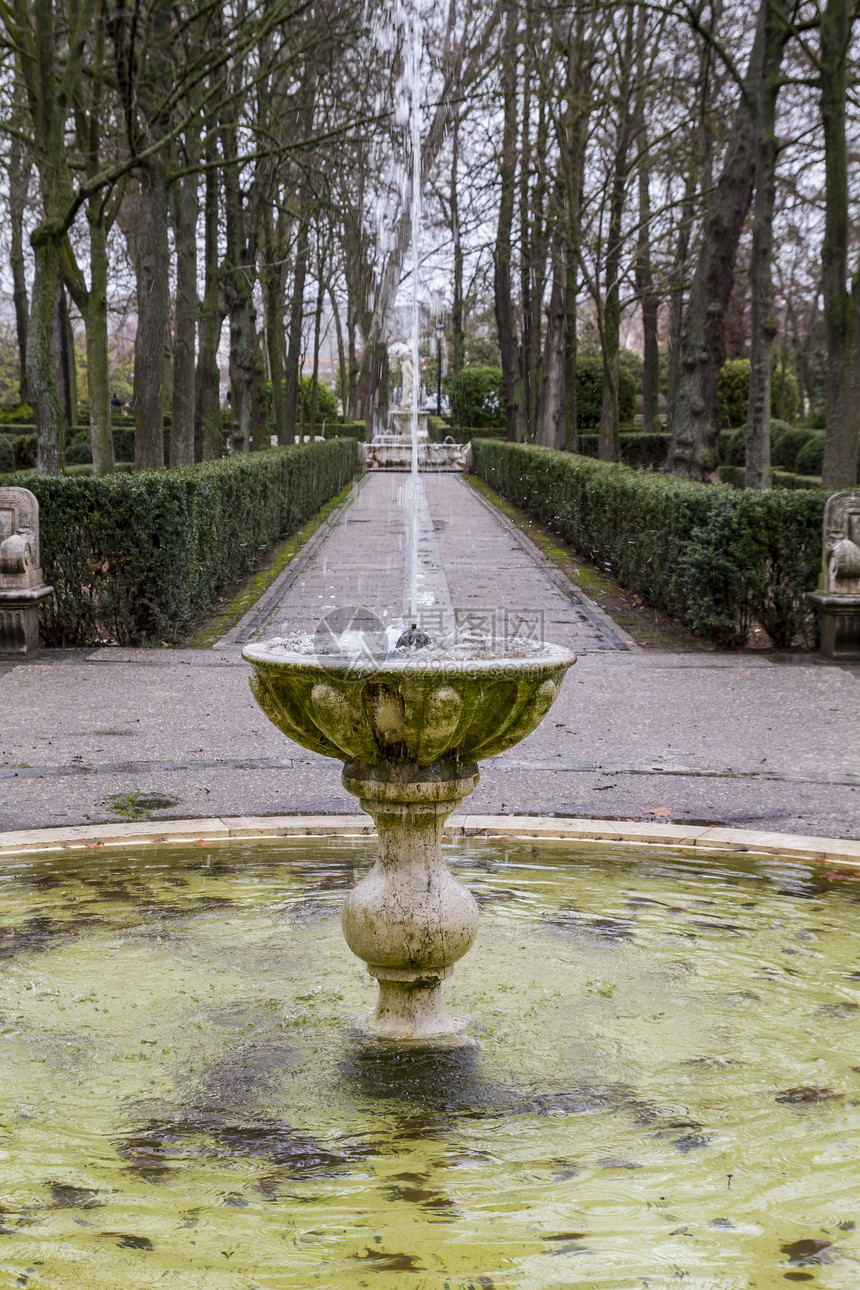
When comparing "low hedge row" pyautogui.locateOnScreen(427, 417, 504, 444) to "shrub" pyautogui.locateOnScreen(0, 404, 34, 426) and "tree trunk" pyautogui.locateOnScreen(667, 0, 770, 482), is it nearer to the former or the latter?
"shrub" pyautogui.locateOnScreen(0, 404, 34, 426)

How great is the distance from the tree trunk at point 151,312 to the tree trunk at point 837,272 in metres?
7.95

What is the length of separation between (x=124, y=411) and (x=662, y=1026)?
181ft

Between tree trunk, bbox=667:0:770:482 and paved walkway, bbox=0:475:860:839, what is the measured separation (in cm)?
483

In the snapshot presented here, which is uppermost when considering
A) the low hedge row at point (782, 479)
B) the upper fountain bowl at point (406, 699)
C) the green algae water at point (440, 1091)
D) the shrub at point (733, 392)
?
the shrub at point (733, 392)

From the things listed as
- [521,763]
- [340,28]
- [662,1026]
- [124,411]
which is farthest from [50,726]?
[124,411]

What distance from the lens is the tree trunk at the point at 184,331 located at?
16812 mm

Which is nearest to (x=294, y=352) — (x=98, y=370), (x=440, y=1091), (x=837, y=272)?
(x=98, y=370)

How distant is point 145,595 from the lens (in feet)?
37.1

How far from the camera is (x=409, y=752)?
3613 mm

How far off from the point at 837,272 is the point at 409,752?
39.1 ft

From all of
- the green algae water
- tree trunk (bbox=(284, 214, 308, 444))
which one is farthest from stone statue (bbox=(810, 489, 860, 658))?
tree trunk (bbox=(284, 214, 308, 444))

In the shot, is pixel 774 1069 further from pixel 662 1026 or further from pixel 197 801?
pixel 197 801

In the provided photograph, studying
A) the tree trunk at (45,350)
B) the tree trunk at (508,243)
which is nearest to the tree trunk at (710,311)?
the tree trunk at (508,243)

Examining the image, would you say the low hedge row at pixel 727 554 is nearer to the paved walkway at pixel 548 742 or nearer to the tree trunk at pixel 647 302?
the paved walkway at pixel 548 742
